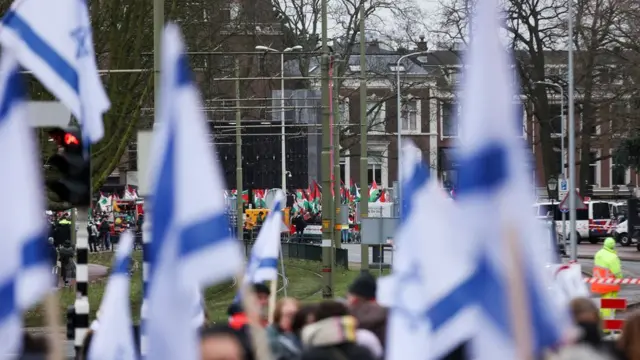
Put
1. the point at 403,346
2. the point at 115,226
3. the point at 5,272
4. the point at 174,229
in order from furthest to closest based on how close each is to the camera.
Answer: the point at 115,226, the point at 403,346, the point at 5,272, the point at 174,229

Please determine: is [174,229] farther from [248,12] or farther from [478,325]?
[248,12]

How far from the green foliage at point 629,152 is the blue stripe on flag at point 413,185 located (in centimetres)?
5238

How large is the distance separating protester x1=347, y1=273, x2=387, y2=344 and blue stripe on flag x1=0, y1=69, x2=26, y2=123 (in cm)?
351

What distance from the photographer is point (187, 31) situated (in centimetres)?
3428

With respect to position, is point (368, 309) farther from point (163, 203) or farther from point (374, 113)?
point (374, 113)

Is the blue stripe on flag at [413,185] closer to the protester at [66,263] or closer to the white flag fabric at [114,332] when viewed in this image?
the white flag fabric at [114,332]

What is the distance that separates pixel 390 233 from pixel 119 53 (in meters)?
6.68

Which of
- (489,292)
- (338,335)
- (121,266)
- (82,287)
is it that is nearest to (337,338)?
(338,335)

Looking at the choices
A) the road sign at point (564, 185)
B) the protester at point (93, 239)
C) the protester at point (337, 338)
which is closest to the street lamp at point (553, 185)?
the road sign at point (564, 185)

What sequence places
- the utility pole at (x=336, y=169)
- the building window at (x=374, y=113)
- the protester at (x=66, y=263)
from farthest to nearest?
1. the building window at (x=374, y=113)
2. the utility pole at (x=336, y=169)
3. the protester at (x=66, y=263)

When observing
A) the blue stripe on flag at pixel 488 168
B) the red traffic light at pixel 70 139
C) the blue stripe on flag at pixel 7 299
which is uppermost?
the red traffic light at pixel 70 139

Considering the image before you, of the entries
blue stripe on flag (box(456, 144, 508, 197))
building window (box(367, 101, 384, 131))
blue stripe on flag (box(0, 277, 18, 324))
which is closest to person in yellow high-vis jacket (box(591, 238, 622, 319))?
blue stripe on flag (box(0, 277, 18, 324))

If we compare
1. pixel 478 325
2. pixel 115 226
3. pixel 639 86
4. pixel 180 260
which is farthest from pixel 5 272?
pixel 115 226

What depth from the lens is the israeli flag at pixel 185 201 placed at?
4.88 m
